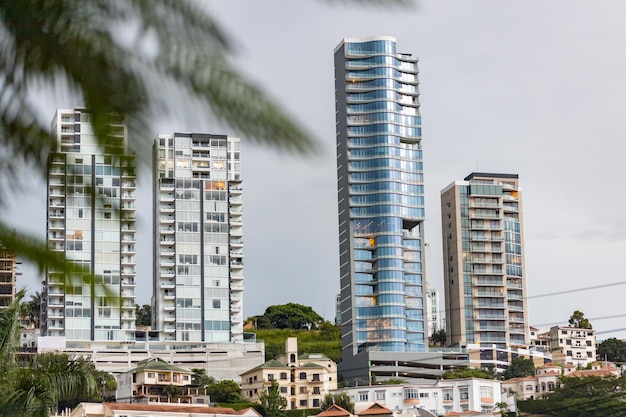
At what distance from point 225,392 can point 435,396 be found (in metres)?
12.6

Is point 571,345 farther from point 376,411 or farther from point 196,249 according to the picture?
point 376,411

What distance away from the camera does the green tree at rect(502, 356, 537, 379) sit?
82.6 m

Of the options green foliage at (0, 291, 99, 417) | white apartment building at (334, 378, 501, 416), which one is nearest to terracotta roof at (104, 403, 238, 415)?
white apartment building at (334, 378, 501, 416)

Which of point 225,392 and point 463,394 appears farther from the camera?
point 463,394

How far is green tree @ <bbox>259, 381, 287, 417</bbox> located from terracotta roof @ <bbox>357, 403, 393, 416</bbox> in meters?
4.68

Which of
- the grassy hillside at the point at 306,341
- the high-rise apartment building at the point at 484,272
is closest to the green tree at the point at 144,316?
the grassy hillside at the point at 306,341

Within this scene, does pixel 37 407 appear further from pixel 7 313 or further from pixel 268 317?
pixel 268 317

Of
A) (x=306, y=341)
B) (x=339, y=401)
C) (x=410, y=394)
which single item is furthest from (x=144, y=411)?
(x=306, y=341)

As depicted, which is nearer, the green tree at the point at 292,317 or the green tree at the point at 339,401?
the green tree at the point at 339,401

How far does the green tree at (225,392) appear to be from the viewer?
6919cm

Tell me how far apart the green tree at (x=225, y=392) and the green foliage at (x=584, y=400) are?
1761 cm

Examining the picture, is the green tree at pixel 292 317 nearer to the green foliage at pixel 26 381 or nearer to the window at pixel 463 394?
the window at pixel 463 394

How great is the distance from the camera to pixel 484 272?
295 ft

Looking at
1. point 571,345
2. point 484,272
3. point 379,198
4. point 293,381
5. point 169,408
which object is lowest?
point 169,408
